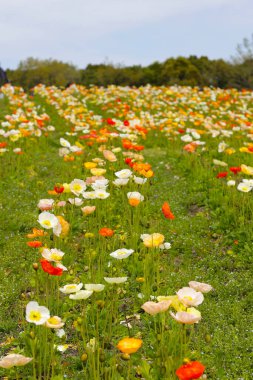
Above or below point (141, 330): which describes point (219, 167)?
above

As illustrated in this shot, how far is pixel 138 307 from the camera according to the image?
4.77 m

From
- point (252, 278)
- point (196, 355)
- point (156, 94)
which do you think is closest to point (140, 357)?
point (196, 355)

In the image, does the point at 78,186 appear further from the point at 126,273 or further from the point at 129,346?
the point at 129,346

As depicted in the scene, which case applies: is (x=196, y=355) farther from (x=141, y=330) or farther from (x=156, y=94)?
(x=156, y=94)

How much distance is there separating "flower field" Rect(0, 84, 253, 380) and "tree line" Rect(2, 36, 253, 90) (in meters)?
21.1

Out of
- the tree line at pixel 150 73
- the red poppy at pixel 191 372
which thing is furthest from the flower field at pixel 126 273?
the tree line at pixel 150 73

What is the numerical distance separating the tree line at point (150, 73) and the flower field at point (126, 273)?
21.1 m

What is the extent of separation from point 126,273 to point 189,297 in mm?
2295

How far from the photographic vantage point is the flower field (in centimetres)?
357

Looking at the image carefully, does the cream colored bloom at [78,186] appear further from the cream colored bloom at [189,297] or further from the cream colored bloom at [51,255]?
the cream colored bloom at [189,297]

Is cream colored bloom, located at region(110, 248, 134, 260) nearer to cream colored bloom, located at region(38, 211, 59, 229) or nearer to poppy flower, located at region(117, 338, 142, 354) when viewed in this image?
cream colored bloom, located at region(38, 211, 59, 229)

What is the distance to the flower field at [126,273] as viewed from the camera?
3570 mm

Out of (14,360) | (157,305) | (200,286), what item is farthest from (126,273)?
(14,360)

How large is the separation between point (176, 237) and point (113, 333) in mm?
2408
